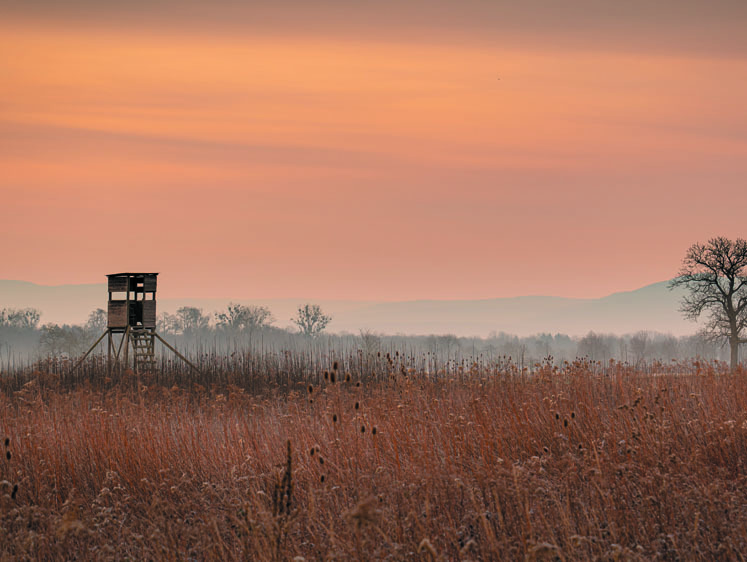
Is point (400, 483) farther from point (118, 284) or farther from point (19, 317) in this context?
point (19, 317)

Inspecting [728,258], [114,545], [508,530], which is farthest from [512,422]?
[728,258]

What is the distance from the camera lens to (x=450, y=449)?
691cm

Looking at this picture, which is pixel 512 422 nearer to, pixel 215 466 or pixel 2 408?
pixel 215 466

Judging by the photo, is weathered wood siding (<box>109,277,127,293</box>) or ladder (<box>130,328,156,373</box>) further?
weathered wood siding (<box>109,277,127,293</box>)

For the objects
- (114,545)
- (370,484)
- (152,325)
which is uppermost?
(152,325)

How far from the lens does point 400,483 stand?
5578 mm

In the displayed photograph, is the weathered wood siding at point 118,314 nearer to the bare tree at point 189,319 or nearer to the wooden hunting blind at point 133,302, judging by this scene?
the wooden hunting blind at point 133,302

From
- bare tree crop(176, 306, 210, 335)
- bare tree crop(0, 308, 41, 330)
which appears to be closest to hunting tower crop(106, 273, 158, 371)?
bare tree crop(176, 306, 210, 335)

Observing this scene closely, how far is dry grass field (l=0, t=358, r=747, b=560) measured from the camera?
15.4 feet

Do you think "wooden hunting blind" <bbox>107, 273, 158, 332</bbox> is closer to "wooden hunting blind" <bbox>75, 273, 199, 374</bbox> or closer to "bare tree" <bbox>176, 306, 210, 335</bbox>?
"wooden hunting blind" <bbox>75, 273, 199, 374</bbox>

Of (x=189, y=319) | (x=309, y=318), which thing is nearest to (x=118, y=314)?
(x=309, y=318)

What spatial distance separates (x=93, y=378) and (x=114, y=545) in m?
14.1

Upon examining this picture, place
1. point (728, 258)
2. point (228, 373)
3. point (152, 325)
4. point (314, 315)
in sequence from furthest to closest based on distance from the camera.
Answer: point (314, 315)
point (728, 258)
point (152, 325)
point (228, 373)

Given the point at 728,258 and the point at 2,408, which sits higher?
the point at 728,258
